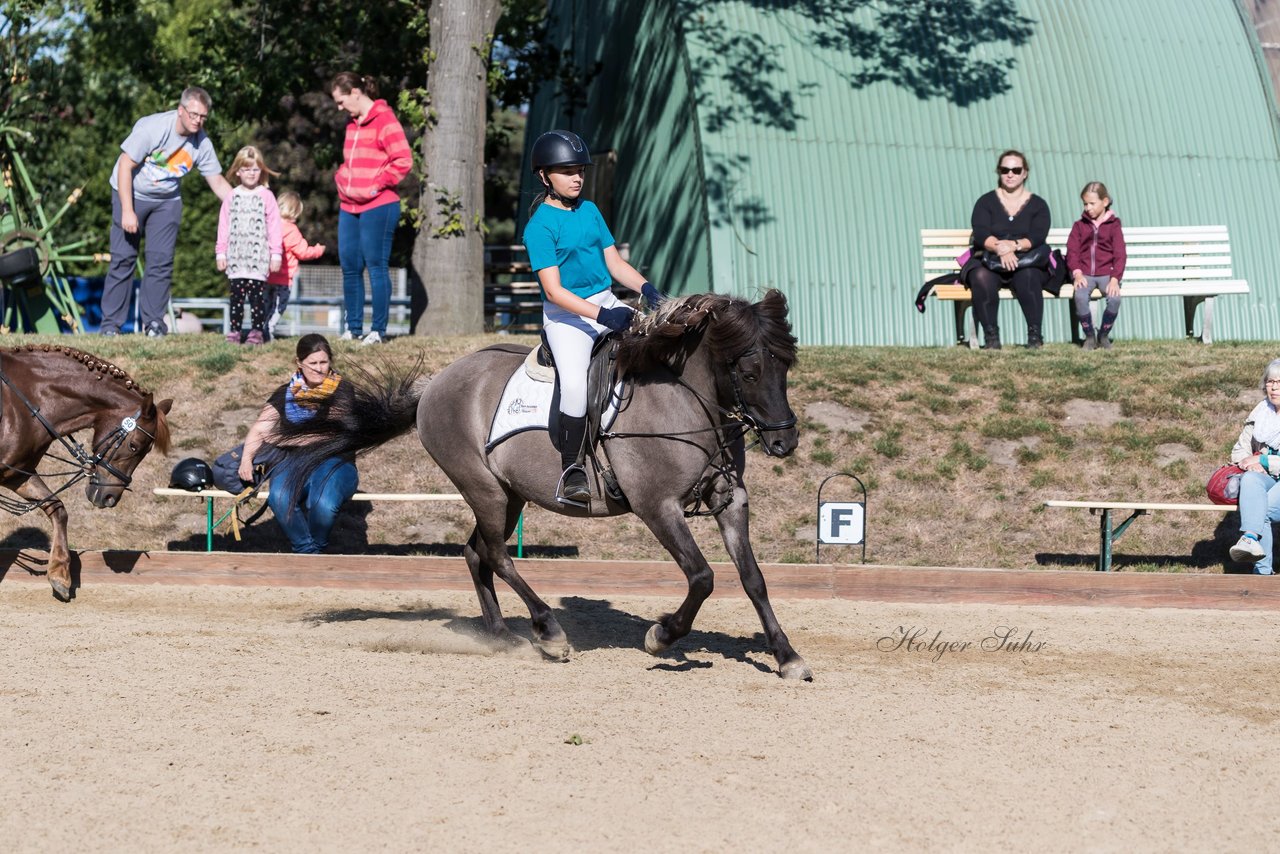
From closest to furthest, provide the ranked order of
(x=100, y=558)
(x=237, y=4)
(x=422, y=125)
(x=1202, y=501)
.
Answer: (x=100, y=558)
(x=1202, y=501)
(x=422, y=125)
(x=237, y=4)

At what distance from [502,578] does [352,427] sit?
1260 millimetres

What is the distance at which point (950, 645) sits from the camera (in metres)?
7.79

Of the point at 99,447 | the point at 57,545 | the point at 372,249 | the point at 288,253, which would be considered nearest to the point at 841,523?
the point at 99,447

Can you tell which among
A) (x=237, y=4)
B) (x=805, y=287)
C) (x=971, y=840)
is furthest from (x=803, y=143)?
(x=971, y=840)

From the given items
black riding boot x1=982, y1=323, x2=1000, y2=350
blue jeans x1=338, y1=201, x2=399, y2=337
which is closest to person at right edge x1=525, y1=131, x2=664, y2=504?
blue jeans x1=338, y1=201, x2=399, y2=337

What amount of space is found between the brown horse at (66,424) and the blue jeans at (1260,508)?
647cm

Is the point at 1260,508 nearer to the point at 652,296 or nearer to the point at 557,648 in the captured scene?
the point at 652,296

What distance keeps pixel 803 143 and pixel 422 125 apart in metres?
4.24

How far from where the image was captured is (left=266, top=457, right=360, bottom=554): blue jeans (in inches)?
386

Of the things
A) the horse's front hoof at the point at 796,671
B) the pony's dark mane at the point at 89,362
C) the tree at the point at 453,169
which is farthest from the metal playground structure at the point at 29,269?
the horse's front hoof at the point at 796,671

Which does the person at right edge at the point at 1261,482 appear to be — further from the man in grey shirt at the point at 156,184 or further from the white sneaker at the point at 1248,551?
the man in grey shirt at the point at 156,184

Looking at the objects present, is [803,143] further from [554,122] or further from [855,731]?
[855,731]

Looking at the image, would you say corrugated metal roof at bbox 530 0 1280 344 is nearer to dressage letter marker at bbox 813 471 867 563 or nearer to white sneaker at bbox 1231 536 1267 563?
dressage letter marker at bbox 813 471 867 563

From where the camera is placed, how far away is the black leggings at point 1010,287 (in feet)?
44.0
